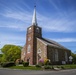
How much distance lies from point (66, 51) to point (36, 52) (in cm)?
1280

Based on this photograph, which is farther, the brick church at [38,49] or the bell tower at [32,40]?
the bell tower at [32,40]

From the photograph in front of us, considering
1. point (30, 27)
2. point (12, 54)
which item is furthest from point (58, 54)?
point (12, 54)

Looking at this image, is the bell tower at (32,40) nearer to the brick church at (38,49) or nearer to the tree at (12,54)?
the brick church at (38,49)

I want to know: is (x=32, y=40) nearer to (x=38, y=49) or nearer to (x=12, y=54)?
(x=38, y=49)

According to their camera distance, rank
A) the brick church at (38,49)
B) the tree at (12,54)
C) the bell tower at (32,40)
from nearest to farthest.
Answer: the brick church at (38,49)
the bell tower at (32,40)
the tree at (12,54)

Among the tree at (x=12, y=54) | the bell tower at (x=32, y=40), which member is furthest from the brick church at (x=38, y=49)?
the tree at (x=12, y=54)

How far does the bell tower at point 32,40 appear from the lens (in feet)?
132

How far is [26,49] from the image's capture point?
44.0 meters

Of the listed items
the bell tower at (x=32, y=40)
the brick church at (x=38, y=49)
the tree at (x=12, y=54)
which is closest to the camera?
the brick church at (x=38, y=49)

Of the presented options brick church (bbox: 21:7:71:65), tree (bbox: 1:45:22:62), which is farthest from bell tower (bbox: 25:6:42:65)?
tree (bbox: 1:45:22:62)

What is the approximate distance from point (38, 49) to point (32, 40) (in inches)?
144

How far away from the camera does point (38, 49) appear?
39.9 meters

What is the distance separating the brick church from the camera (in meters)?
38.2

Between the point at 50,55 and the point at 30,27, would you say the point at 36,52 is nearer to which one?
the point at 50,55
